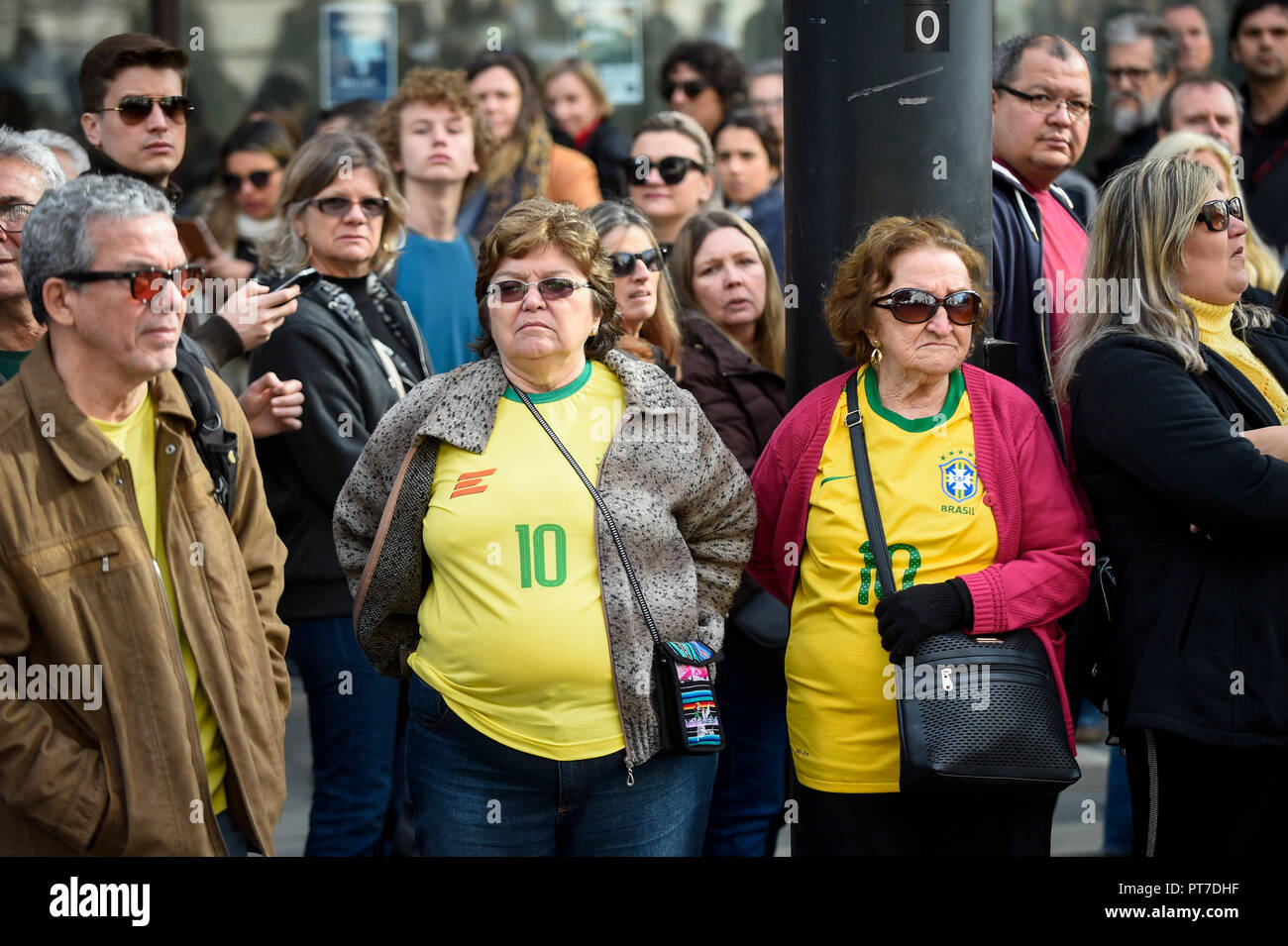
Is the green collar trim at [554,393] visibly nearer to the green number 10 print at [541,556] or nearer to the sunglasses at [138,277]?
the green number 10 print at [541,556]

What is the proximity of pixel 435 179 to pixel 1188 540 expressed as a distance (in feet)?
9.53

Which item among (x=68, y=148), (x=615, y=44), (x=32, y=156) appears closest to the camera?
(x=32, y=156)

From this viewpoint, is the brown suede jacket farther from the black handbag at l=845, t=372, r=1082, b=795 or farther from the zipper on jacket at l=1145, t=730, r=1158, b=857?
the zipper on jacket at l=1145, t=730, r=1158, b=857

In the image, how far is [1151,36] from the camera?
7.18m

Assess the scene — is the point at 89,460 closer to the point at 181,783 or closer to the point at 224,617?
the point at 224,617

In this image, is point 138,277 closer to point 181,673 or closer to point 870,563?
point 181,673

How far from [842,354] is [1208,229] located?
2.82ft

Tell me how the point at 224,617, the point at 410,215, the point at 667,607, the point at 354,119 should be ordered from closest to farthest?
the point at 224,617, the point at 667,607, the point at 410,215, the point at 354,119

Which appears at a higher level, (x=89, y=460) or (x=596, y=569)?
(x=89, y=460)

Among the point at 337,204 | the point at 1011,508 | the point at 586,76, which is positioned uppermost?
the point at 586,76

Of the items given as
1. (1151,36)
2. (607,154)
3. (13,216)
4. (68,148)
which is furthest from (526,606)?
(1151,36)

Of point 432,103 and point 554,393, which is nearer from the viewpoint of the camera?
point 554,393
